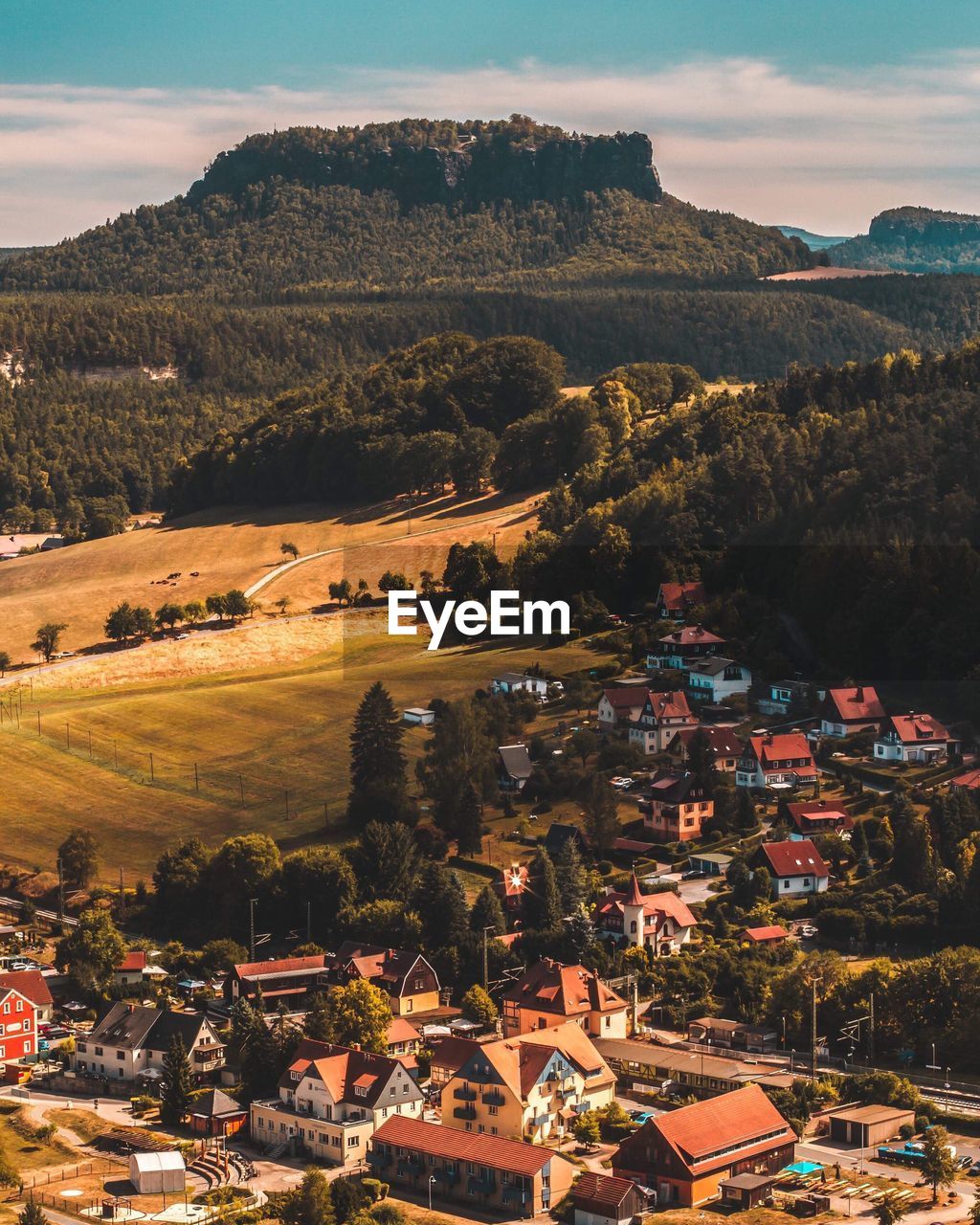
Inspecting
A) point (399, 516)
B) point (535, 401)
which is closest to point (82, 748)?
point (399, 516)

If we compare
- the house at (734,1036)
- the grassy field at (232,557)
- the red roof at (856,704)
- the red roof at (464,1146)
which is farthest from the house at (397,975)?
the grassy field at (232,557)

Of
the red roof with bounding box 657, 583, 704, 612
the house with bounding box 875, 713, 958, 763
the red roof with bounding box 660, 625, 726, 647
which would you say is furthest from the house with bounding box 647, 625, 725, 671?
the house with bounding box 875, 713, 958, 763

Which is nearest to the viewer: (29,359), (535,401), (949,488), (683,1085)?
(683,1085)

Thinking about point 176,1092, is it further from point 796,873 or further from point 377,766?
point 796,873

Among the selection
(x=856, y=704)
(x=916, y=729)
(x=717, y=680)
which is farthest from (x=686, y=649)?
(x=916, y=729)

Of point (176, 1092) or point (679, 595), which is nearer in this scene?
point (176, 1092)

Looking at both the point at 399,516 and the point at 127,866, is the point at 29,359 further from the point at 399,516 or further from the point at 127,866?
the point at 127,866

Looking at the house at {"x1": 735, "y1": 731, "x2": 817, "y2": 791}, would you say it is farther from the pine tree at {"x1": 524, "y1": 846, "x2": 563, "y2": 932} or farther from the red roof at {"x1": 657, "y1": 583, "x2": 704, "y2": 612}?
the red roof at {"x1": 657, "y1": 583, "x2": 704, "y2": 612}

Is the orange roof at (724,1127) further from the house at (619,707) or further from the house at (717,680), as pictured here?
the house at (717,680)
